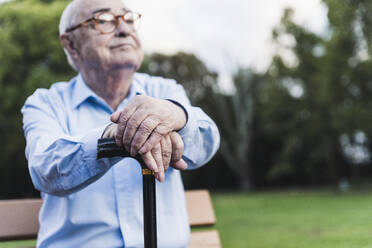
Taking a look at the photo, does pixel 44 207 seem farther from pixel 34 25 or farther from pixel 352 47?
pixel 352 47

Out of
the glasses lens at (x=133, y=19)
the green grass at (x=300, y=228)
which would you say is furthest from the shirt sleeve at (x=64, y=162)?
the green grass at (x=300, y=228)

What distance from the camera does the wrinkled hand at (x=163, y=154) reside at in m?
1.27

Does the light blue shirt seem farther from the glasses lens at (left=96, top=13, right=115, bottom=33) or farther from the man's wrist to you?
the glasses lens at (left=96, top=13, right=115, bottom=33)

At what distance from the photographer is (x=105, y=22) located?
189cm

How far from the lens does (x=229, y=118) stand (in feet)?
92.1

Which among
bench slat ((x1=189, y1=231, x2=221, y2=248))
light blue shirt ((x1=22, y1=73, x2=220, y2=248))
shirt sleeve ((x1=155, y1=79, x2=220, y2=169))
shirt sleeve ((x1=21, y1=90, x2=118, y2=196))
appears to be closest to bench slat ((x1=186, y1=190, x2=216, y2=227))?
bench slat ((x1=189, y1=231, x2=221, y2=248))

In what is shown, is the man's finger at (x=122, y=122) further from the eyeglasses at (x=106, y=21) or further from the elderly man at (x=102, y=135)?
the eyeglasses at (x=106, y=21)

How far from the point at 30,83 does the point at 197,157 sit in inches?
602

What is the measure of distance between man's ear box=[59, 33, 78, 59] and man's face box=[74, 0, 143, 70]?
108 mm

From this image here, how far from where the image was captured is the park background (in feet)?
40.9

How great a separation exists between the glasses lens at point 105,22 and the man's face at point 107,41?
2 cm

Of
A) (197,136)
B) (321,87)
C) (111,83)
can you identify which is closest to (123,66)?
(111,83)

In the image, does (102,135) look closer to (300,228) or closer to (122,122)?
(122,122)

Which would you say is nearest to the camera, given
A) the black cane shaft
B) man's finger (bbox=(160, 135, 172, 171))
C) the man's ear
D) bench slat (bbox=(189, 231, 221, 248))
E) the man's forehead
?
the black cane shaft
